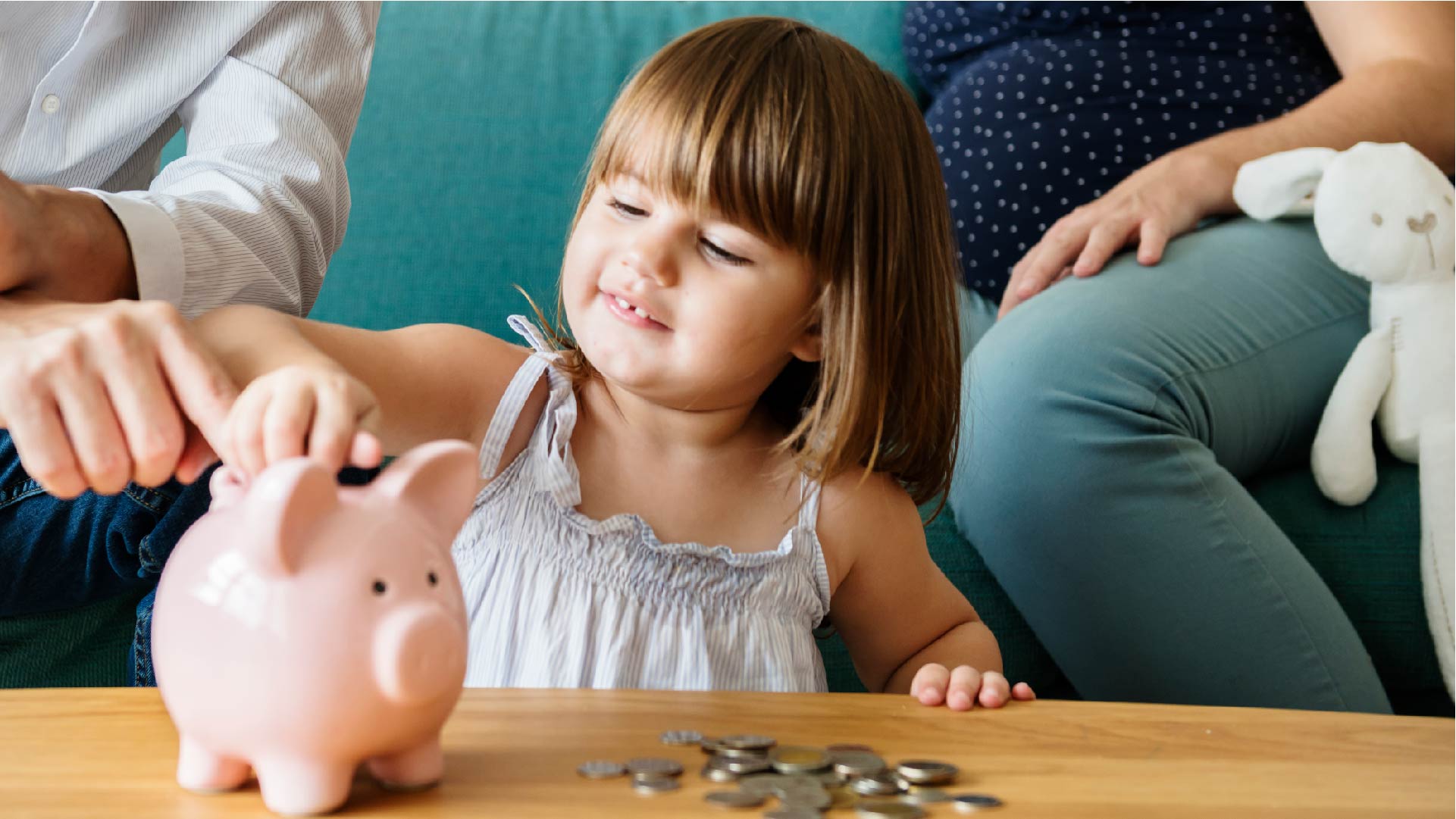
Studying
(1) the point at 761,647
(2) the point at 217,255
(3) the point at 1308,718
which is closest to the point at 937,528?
(1) the point at 761,647

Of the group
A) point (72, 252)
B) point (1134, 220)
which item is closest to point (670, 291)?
point (72, 252)

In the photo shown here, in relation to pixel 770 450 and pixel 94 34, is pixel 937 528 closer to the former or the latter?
pixel 770 450

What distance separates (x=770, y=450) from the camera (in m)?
1.03

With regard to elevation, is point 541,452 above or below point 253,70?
below

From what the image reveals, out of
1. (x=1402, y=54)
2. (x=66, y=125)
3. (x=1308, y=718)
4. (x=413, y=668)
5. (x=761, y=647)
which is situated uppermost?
(x=1402, y=54)

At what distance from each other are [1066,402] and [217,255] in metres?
0.69

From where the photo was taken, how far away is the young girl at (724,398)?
2.83ft

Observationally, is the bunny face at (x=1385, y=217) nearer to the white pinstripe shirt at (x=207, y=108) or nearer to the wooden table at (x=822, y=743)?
the wooden table at (x=822, y=743)

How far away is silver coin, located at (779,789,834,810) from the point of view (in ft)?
1.61

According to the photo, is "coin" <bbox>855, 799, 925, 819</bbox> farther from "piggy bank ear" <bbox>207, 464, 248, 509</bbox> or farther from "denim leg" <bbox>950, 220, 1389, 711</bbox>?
"denim leg" <bbox>950, 220, 1389, 711</bbox>

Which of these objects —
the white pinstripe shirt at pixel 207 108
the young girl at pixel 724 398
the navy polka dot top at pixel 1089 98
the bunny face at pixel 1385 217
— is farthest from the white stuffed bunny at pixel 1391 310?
the white pinstripe shirt at pixel 207 108

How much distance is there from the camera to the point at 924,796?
0.51 metres

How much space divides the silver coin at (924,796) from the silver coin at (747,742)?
0.22ft

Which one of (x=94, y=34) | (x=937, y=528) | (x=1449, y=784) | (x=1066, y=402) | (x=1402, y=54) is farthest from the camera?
(x=1402, y=54)
